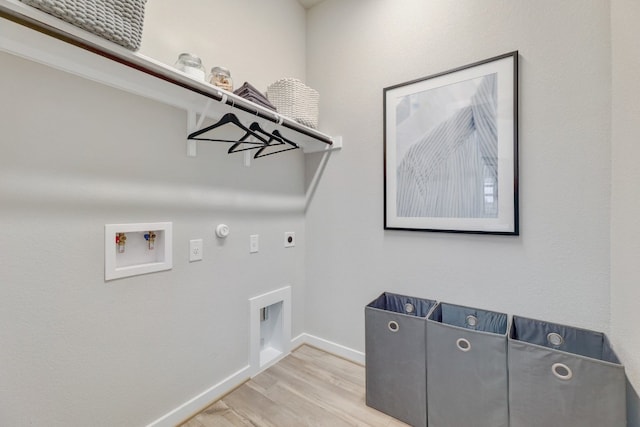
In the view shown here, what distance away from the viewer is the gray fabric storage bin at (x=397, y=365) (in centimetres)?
142

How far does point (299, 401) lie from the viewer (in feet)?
5.28

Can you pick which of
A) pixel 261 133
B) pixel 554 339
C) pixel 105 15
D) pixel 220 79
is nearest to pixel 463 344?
pixel 554 339

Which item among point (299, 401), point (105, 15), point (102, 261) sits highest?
point (105, 15)

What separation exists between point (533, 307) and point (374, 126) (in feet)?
4.74

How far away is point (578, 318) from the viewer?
1302mm

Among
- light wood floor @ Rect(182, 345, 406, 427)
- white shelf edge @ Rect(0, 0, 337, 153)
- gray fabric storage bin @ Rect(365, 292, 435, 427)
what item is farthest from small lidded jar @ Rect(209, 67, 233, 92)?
light wood floor @ Rect(182, 345, 406, 427)

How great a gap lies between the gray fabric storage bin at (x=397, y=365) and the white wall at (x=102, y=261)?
853mm

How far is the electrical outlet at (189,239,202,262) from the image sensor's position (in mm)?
1495

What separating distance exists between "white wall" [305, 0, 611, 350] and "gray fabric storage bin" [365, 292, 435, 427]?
370mm

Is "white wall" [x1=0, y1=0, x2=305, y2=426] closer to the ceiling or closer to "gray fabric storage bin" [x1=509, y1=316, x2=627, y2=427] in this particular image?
the ceiling

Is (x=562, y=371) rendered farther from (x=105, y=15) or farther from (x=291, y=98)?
(x=105, y=15)

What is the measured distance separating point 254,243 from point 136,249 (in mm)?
704

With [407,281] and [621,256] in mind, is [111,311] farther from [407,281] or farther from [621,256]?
[621,256]

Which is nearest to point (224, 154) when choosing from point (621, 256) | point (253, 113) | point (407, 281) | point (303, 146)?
point (253, 113)
